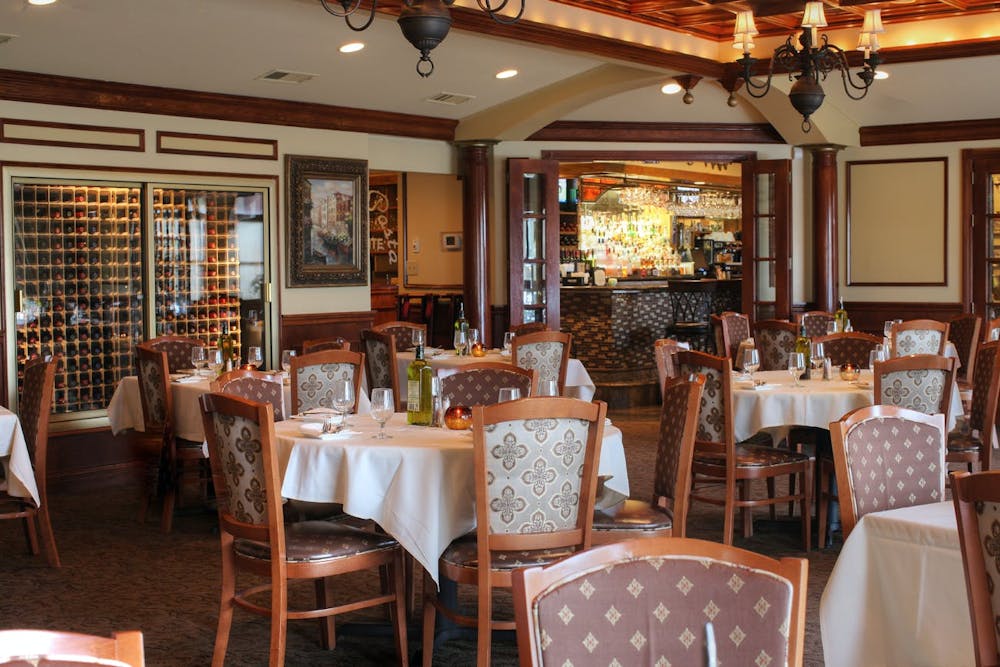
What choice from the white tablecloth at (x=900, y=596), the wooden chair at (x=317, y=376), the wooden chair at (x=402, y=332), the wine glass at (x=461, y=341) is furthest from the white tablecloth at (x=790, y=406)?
the wooden chair at (x=402, y=332)

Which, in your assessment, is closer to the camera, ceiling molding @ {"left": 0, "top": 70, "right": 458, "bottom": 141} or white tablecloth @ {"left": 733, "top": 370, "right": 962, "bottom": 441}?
white tablecloth @ {"left": 733, "top": 370, "right": 962, "bottom": 441}

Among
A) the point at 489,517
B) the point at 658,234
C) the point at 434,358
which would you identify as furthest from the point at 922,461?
the point at 658,234

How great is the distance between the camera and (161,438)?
660 cm

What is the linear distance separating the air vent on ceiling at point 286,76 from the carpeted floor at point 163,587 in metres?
3.14

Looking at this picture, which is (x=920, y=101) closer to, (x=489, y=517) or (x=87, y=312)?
(x=87, y=312)

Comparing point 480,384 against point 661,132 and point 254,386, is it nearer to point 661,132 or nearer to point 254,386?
point 254,386

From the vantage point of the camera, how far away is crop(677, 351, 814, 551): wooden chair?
5637mm

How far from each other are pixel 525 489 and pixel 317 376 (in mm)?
2388

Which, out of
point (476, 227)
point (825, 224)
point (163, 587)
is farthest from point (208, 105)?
point (825, 224)

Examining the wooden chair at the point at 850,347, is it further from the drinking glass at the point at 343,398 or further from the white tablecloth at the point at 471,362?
the drinking glass at the point at 343,398

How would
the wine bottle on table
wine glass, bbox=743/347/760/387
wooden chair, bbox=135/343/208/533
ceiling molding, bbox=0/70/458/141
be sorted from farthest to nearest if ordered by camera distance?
ceiling molding, bbox=0/70/458/141, wooden chair, bbox=135/343/208/533, wine glass, bbox=743/347/760/387, the wine bottle on table

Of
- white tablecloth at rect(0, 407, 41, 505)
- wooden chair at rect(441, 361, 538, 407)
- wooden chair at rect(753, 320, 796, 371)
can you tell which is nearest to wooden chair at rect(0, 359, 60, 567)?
white tablecloth at rect(0, 407, 41, 505)

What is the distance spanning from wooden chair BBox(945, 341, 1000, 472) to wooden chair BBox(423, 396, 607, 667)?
9.94ft

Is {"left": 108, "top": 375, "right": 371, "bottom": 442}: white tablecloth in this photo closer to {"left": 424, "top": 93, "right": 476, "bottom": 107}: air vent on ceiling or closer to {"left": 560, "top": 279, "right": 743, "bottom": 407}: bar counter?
{"left": 424, "top": 93, "right": 476, "bottom": 107}: air vent on ceiling
